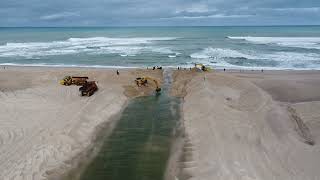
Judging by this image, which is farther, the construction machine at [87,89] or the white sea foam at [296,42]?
the white sea foam at [296,42]

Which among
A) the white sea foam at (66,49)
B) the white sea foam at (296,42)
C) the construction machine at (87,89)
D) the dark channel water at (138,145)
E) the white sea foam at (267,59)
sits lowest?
the dark channel water at (138,145)

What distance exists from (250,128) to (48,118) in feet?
38.2

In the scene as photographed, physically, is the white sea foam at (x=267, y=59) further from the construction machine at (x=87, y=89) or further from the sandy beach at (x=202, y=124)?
the construction machine at (x=87, y=89)

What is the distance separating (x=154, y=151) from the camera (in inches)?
726

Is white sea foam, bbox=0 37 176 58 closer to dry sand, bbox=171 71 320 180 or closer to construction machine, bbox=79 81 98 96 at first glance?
construction machine, bbox=79 81 98 96

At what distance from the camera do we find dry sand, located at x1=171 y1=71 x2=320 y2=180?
52.1 ft

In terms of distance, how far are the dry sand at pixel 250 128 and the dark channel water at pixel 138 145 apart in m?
1.07

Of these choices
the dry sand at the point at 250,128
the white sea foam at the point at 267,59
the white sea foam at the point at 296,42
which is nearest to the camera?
the dry sand at the point at 250,128

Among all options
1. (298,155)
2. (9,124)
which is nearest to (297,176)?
(298,155)

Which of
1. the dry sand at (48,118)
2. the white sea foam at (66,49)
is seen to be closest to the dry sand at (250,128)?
the dry sand at (48,118)

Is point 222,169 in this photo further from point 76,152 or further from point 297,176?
point 76,152

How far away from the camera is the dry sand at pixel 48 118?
16.3 metres

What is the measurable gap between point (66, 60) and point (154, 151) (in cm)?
3650

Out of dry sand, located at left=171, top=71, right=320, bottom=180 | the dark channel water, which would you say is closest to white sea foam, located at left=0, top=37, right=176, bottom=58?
dry sand, located at left=171, top=71, right=320, bottom=180
